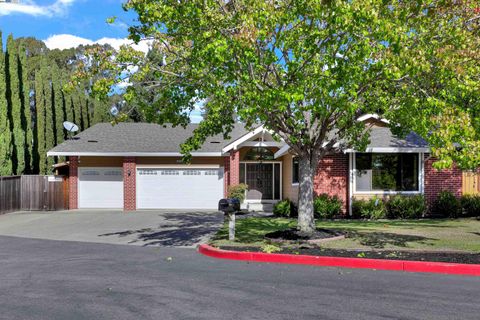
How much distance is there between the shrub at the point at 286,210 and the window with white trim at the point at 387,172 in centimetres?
276

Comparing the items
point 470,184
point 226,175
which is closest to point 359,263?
point 470,184

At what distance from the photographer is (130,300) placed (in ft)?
21.4

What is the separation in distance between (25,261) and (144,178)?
1438 centimetres

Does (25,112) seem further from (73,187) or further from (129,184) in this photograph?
(129,184)

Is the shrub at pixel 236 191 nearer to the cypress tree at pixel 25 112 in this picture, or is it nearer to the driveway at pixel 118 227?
the driveway at pixel 118 227

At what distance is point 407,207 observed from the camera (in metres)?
18.6

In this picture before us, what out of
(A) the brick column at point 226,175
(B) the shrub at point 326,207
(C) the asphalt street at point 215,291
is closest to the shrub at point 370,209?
(B) the shrub at point 326,207

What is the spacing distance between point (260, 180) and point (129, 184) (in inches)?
267

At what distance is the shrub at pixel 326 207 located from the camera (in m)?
18.8

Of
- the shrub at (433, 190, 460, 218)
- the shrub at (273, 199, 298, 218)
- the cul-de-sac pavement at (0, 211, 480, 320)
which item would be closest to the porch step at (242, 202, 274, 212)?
the shrub at (273, 199, 298, 218)

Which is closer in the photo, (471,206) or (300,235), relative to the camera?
(300,235)

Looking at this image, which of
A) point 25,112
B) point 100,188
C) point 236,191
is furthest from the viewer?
point 25,112

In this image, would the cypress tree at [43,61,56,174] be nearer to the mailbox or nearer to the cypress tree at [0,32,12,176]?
the cypress tree at [0,32,12,176]

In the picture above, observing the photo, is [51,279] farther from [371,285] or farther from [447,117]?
[447,117]
